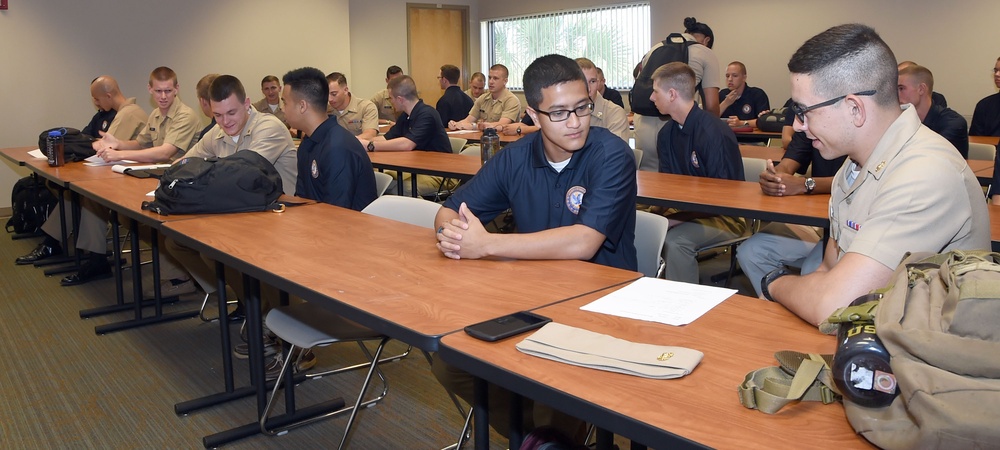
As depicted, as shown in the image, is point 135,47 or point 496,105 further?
point 135,47

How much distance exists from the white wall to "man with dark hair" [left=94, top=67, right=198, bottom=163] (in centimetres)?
290

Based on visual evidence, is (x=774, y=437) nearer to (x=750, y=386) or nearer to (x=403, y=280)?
(x=750, y=386)

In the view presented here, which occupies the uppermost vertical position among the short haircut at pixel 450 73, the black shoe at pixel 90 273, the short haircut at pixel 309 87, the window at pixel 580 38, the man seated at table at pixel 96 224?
the window at pixel 580 38

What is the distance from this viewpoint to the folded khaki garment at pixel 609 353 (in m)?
1.32

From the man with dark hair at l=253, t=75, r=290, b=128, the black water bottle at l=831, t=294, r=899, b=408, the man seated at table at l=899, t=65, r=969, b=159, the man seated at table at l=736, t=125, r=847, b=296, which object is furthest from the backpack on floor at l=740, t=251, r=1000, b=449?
the man with dark hair at l=253, t=75, r=290, b=128

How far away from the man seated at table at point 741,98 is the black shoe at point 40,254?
6.49 meters

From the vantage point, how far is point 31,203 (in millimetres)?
6430

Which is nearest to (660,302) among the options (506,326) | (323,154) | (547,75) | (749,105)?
(506,326)

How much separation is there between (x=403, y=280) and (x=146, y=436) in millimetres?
1503

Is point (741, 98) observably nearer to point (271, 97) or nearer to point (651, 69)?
point (651, 69)

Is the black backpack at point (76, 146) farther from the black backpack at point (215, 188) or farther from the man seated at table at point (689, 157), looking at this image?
the man seated at table at point (689, 157)

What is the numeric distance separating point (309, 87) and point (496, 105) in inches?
186

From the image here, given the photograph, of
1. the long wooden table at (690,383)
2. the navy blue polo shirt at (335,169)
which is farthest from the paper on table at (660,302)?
the navy blue polo shirt at (335,169)

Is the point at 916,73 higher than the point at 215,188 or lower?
higher
